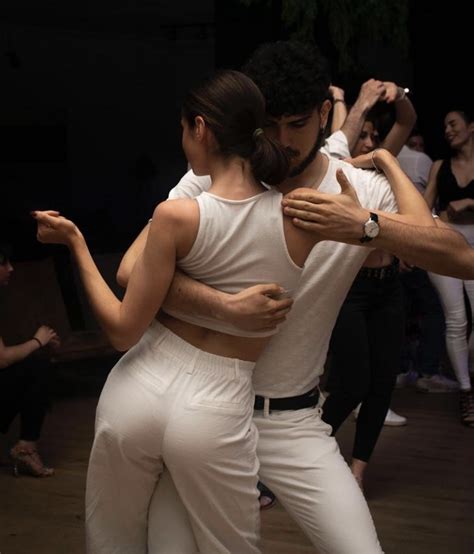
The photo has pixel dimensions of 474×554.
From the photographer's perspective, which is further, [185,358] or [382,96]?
[382,96]

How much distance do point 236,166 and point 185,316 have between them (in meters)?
0.32

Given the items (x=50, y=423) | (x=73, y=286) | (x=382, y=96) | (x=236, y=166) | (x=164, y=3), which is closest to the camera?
(x=236, y=166)

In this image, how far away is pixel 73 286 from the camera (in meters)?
7.20

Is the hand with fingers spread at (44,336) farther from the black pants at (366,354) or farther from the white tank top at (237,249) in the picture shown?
the white tank top at (237,249)

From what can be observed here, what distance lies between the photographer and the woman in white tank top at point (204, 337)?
217cm

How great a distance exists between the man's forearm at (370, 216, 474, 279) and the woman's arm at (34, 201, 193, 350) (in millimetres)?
423

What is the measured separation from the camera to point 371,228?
2.26 meters

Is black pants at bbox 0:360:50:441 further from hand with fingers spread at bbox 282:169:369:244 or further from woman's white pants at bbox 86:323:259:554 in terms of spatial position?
hand with fingers spread at bbox 282:169:369:244

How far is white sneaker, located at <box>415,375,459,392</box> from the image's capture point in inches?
267

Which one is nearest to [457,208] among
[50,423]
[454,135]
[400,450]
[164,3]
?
[454,135]

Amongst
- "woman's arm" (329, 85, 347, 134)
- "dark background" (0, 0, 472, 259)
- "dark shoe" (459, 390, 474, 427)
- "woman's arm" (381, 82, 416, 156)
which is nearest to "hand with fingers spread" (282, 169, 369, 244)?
"woman's arm" (381, 82, 416, 156)

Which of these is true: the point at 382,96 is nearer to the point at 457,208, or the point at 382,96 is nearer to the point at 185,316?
the point at 185,316

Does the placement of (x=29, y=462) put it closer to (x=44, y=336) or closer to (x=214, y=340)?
(x=44, y=336)

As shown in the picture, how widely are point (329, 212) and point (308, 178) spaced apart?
0.29m
